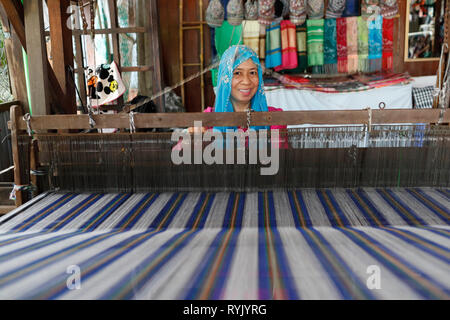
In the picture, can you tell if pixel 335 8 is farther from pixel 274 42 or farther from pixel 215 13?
pixel 215 13

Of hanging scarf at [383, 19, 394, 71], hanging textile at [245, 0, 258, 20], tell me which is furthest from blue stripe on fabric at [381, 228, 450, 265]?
hanging scarf at [383, 19, 394, 71]

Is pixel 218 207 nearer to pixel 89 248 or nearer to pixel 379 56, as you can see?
pixel 89 248

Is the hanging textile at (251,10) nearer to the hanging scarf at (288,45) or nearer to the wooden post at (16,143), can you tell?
the hanging scarf at (288,45)

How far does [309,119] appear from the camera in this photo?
193 centimetres

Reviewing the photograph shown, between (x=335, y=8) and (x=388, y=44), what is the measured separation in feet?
3.31

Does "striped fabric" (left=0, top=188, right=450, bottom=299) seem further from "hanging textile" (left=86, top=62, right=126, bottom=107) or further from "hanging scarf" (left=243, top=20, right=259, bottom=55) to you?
"hanging scarf" (left=243, top=20, right=259, bottom=55)

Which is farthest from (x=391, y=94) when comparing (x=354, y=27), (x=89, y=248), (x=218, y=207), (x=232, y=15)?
(x=89, y=248)

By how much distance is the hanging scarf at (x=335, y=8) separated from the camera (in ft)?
20.2

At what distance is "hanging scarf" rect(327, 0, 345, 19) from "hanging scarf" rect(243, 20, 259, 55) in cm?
106

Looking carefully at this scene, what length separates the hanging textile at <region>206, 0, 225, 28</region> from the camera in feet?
20.1

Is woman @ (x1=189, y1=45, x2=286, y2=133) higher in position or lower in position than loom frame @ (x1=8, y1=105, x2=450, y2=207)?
higher

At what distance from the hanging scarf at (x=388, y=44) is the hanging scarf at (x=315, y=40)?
0.97 m

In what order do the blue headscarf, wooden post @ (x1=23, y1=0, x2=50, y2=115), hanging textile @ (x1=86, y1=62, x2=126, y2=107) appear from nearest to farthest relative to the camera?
wooden post @ (x1=23, y1=0, x2=50, y2=115), the blue headscarf, hanging textile @ (x1=86, y1=62, x2=126, y2=107)

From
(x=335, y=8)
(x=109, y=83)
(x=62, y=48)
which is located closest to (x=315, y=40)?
(x=335, y=8)
